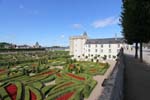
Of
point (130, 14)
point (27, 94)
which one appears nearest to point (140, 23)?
point (130, 14)

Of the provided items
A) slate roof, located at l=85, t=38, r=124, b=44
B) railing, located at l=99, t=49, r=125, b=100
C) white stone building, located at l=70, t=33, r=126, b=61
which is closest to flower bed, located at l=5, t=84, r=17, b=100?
railing, located at l=99, t=49, r=125, b=100

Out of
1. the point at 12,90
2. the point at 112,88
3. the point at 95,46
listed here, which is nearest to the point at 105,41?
the point at 95,46

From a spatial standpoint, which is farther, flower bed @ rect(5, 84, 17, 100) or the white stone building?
the white stone building

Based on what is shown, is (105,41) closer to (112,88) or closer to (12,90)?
(12,90)

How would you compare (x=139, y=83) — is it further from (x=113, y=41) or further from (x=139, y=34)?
(x=113, y=41)

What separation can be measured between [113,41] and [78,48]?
17907 mm

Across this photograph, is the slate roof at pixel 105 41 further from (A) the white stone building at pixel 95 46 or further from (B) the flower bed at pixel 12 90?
(B) the flower bed at pixel 12 90

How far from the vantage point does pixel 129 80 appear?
56.7 ft

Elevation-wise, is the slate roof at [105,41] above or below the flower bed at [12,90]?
above

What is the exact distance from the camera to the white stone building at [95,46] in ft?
254

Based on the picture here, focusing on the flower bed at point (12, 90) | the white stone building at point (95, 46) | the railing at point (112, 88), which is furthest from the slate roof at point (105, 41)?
the railing at point (112, 88)

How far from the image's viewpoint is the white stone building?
7744cm

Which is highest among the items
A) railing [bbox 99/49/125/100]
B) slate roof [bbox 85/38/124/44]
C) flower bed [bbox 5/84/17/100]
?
slate roof [bbox 85/38/124/44]

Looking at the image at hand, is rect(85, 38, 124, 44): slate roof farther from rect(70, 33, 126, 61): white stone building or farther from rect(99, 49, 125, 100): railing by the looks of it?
rect(99, 49, 125, 100): railing
